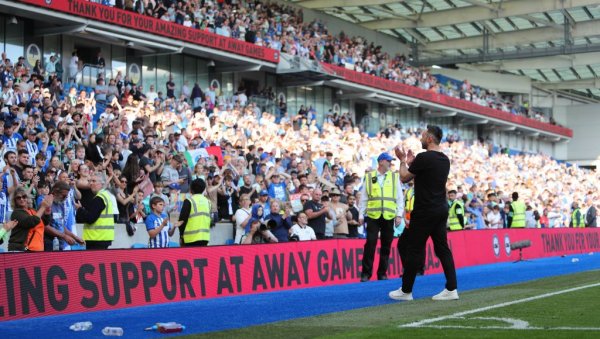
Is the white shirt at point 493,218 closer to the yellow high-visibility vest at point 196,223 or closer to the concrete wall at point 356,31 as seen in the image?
the yellow high-visibility vest at point 196,223

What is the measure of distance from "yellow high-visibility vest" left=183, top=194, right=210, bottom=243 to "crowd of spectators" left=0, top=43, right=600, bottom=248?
1657 mm

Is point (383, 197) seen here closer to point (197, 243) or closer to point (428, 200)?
point (197, 243)

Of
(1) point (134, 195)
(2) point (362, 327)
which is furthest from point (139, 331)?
(1) point (134, 195)

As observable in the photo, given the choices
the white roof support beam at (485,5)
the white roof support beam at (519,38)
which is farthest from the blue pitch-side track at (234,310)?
the white roof support beam at (519,38)

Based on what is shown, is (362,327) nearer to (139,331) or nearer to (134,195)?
(139,331)

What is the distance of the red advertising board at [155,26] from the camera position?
27875 millimetres

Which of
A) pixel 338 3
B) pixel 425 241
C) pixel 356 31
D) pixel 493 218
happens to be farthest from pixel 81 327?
pixel 356 31

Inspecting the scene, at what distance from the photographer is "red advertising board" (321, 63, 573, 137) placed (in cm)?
4372

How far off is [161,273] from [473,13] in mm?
37665

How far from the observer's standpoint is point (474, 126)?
61875 mm

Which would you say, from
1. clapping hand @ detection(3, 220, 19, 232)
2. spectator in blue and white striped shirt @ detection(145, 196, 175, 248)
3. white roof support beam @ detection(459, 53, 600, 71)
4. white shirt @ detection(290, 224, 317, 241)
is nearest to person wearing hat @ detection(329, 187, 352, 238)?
white shirt @ detection(290, 224, 317, 241)

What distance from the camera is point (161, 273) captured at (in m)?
12.8

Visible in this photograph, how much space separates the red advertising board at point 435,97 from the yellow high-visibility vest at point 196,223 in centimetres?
2659

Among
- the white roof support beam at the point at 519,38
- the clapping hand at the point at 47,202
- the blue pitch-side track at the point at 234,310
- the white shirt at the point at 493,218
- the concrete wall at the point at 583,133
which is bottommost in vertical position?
the blue pitch-side track at the point at 234,310
